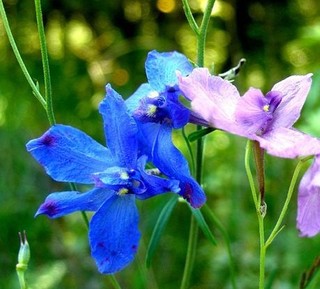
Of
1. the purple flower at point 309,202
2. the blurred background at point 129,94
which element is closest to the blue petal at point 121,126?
the purple flower at point 309,202

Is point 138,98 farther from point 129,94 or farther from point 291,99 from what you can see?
point 129,94

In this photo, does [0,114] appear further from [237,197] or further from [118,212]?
[118,212]

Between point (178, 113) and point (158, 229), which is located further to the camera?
point (158, 229)

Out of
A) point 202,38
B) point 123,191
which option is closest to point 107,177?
A: point 123,191

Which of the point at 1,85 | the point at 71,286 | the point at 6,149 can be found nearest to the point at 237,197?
the point at 71,286

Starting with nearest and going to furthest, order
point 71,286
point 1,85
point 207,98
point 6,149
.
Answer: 1. point 207,98
2. point 71,286
3. point 6,149
4. point 1,85

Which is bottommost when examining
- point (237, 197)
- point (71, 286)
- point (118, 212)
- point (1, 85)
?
point (71, 286)

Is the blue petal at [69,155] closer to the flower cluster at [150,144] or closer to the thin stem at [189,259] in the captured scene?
the flower cluster at [150,144]
